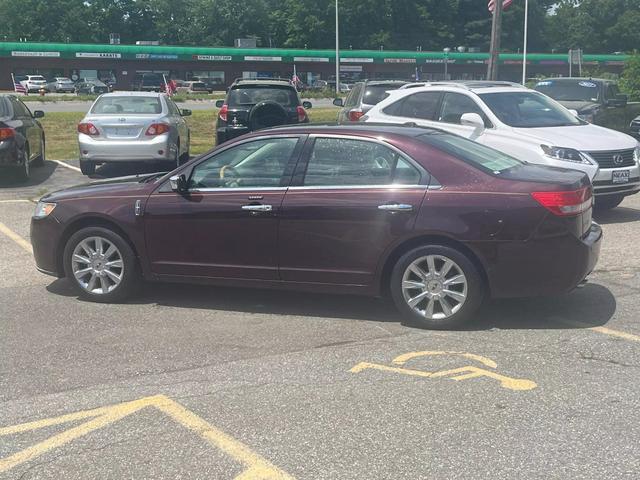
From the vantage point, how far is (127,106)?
1461 centimetres

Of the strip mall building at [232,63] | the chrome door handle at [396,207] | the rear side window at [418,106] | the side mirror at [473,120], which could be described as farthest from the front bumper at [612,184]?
the strip mall building at [232,63]

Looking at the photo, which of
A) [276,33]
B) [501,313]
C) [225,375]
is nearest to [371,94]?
[501,313]

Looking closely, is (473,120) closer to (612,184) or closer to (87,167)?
(612,184)

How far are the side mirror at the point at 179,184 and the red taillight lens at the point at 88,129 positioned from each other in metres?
8.03

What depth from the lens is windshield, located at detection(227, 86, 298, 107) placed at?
1559 cm

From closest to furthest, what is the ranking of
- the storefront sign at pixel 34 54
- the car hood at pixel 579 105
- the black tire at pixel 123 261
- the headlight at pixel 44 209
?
the black tire at pixel 123 261, the headlight at pixel 44 209, the car hood at pixel 579 105, the storefront sign at pixel 34 54

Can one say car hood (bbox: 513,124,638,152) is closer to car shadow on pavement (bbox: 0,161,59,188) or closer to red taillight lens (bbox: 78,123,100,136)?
red taillight lens (bbox: 78,123,100,136)

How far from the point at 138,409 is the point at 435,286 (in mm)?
2443

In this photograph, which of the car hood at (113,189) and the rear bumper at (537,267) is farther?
the car hood at (113,189)

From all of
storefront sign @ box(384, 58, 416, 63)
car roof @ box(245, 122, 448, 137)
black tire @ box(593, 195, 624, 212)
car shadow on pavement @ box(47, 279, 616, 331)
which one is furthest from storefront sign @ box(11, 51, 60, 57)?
car roof @ box(245, 122, 448, 137)

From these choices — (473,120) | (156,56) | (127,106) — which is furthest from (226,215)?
(156,56)

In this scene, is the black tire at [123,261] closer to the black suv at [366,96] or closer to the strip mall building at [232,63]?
the black suv at [366,96]

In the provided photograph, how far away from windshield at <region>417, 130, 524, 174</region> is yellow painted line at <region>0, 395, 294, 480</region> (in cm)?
294

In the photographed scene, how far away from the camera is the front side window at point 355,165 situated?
592 cm
